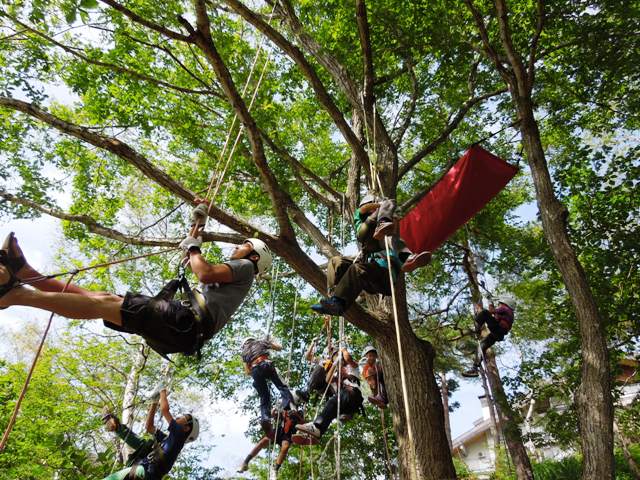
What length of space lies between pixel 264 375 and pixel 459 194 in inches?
135

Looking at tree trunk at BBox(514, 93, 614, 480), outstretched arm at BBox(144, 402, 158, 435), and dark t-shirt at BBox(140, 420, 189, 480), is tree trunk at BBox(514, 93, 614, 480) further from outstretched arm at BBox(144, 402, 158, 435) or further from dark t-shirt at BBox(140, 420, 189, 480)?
outstretched arm at BBox(144, 402, 158, 435)

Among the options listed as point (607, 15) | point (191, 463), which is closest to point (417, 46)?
point (607, 15)

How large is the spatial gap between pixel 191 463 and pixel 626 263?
1104cm

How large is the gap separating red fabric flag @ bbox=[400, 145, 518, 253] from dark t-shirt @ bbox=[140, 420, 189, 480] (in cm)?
369

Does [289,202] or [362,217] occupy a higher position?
[289,202]

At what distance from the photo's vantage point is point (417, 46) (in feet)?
19.9

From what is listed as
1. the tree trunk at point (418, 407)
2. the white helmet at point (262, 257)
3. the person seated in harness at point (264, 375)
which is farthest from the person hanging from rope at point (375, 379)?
the white helmet at point (262, 257)

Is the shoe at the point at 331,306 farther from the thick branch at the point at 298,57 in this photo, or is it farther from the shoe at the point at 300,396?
the shoe at the point at 300,396

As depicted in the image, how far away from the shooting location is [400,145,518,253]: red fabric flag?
519cm

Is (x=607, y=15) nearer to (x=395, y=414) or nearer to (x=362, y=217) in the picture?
(x=362, y=217)

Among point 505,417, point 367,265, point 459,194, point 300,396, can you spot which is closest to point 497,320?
point 459,194

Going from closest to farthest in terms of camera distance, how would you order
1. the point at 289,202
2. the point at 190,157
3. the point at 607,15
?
the point at 289,202 < the point at 607,15 < the point at 190,157

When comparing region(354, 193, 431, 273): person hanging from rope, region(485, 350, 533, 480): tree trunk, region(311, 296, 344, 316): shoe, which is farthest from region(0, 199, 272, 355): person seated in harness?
region(485, 350, 533, 480): tree trunk

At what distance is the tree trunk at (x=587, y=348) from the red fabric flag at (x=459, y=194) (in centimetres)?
44
